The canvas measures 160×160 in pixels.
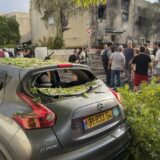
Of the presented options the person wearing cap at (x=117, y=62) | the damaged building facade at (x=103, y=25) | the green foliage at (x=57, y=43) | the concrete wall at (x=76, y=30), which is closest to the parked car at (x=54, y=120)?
the person wearing cap at (x=117, y=62)

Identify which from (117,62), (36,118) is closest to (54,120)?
(36,118)

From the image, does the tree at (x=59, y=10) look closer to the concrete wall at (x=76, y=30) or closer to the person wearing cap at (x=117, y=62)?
the concrete wall at (x=76, y=30)

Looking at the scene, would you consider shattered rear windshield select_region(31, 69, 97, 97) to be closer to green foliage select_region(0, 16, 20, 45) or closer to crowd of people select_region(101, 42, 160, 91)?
crowd of people select_region(101, 42, 160, 91)

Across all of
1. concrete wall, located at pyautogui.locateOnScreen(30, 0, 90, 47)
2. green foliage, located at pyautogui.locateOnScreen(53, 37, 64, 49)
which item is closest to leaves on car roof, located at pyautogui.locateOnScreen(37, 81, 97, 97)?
green foliage, located at pyautogui.locateOnScreen(53, 37, 64, 49)

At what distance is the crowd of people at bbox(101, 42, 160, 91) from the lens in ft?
30.1

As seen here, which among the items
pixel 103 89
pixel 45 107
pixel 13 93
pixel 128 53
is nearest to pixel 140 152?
pixel 103 89

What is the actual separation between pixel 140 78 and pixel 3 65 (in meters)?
6.29

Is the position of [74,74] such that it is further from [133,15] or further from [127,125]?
[133,15]

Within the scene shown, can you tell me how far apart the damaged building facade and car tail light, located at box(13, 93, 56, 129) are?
76.7ft

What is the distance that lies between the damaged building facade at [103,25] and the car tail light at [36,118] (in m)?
23.4

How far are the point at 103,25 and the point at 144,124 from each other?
26.8 meters

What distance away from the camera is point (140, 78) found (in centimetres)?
932

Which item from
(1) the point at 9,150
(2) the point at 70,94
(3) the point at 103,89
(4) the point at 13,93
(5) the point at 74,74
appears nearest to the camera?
(1) the point at 9,150

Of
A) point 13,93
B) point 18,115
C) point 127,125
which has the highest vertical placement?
point 13,93
